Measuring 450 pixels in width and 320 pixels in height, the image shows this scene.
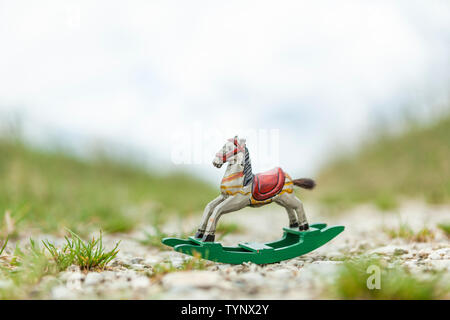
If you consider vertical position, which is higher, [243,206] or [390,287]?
[243,206]

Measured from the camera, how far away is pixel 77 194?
6488 millimetres

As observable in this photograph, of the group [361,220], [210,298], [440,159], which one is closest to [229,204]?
[210,298]

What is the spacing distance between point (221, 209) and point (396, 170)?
264 inches

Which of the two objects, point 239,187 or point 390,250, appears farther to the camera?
point 390,250

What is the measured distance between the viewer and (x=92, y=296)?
7.26 ft

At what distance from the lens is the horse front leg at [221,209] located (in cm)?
290

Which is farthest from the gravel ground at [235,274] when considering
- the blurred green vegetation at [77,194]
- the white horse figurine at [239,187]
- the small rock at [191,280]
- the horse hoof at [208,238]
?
the blurred green vegetation at [77,194]

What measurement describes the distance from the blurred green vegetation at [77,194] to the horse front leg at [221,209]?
167 centimetres

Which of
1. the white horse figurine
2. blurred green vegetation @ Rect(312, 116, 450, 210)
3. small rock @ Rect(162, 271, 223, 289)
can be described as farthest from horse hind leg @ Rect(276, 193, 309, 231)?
blurred green vegetation @ Rect(312, 116, 450, 210)

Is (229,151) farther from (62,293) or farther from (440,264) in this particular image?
(440,264)

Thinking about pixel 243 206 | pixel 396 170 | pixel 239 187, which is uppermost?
pixel 396 170

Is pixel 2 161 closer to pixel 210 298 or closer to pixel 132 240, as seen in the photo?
pixel 132 240

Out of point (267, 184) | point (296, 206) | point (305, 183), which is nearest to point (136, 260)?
point (267, 184)

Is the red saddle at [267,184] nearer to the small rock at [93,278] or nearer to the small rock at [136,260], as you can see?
the small rock at [136,260]
